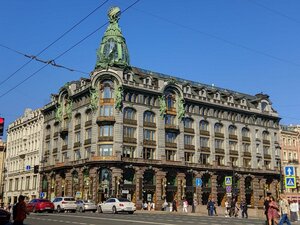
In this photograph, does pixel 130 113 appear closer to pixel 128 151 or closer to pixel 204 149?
pixel 128 151

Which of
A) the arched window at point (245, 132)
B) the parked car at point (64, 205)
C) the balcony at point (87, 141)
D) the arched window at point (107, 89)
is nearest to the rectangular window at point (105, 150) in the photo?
the balcony at point (87, 141)

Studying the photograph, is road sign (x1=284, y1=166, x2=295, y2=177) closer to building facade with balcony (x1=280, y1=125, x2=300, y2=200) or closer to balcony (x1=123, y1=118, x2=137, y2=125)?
balcony (x1=123, y1=118, x2=137, y2=125)

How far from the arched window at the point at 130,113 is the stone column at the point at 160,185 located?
31.7ft

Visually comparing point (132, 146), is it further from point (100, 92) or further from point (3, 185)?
point (3, 185)

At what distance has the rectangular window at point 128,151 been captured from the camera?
66062mm

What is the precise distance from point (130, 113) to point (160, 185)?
12.7 m

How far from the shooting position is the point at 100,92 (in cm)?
6781

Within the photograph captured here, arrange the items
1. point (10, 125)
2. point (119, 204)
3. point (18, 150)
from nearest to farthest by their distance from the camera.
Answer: point (119, 204)
point (18, 150)
point (10, 125)

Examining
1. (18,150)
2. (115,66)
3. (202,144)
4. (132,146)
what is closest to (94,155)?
(132,146)

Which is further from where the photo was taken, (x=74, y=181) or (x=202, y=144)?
(x=202, y=144)

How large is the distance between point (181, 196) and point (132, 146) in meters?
12.3

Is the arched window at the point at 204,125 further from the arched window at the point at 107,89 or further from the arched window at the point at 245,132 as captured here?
the arched window at the point at 107,89

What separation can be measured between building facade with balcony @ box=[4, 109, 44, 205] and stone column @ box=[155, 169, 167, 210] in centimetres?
2872

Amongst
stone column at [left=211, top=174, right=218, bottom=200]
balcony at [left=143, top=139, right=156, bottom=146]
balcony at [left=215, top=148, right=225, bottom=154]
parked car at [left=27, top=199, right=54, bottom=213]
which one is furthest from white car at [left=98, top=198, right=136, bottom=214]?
balcony at [left=215, top=148, right=225, bottom=154]
